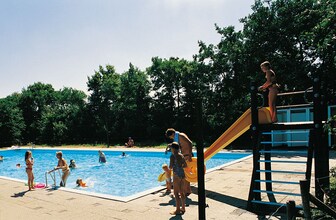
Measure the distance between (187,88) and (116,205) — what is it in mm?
23279

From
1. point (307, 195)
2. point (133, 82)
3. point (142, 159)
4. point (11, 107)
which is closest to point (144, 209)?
point (307, 195)

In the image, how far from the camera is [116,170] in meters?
17.0

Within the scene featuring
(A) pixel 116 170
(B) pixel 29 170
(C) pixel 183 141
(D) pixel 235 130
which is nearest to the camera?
(D) pixel 235 130

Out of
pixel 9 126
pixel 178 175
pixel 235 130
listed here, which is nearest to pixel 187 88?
pixel 9 126

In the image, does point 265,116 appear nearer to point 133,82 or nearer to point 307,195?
point 307,195

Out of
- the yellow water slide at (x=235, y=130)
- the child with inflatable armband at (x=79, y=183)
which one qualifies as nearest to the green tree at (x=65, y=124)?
the child with inflatable armband at (x=79, y=183)

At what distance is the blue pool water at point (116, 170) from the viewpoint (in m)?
12.7

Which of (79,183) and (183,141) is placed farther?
(79,183)

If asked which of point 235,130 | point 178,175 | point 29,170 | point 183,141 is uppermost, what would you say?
point 235,130

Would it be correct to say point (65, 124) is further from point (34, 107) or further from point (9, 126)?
point (34, 107)

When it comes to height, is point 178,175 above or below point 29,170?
above

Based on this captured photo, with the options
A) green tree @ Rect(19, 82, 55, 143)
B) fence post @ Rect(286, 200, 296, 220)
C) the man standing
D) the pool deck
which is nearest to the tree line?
green tree @ Rect(19, 82, 55, 143)

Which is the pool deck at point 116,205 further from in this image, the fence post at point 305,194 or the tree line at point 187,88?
the tree line at point 187,88

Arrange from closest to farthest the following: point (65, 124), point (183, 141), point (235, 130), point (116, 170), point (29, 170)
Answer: point (235, 130) < point (183, 141) < point (29, 170) < point (116, 170) < point (65, 124)
